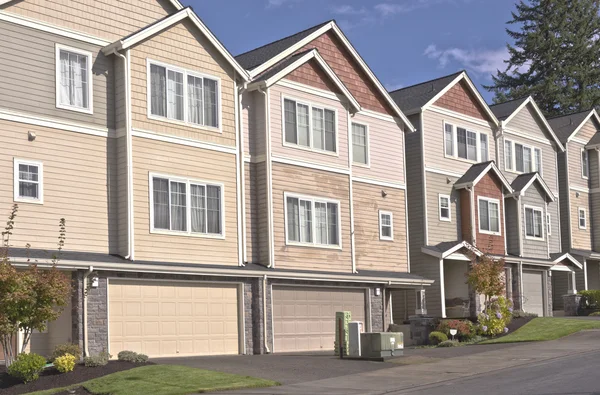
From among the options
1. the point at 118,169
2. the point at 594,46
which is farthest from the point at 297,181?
the point at 594,46

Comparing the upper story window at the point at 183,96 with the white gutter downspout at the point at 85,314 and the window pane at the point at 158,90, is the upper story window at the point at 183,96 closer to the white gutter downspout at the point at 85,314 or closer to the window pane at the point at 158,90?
the window pane at the point at 158,90

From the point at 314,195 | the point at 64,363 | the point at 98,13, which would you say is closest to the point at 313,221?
the point at 314,195

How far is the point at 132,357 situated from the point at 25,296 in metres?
3.93

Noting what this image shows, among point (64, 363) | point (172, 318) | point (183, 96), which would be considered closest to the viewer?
point (64, 363)

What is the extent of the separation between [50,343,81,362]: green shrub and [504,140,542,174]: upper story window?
26233mm

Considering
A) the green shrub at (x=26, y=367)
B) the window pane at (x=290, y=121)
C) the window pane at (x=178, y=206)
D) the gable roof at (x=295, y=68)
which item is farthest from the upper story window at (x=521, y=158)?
the green shrub at (x=26, y=367)

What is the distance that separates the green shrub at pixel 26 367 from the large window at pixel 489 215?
23.6 meters

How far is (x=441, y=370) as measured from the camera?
2289 centimetres

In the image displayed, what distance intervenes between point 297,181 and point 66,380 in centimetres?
1182

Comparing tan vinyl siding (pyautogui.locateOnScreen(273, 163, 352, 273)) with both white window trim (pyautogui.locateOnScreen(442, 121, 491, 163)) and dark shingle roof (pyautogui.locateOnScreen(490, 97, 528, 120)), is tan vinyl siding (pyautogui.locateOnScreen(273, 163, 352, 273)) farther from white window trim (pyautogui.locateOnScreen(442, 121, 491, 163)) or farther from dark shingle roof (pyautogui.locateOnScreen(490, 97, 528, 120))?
dark shingle roof (pyautogui.locateOnScreen(490, 97, 528, 120))

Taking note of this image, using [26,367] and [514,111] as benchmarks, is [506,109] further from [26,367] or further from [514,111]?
[26,367]

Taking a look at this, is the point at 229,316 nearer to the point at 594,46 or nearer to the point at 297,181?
the point at 297,181

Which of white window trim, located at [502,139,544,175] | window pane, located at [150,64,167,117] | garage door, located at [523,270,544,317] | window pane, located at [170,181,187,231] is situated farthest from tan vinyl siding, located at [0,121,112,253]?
garage door, located at [523,270,544,317]

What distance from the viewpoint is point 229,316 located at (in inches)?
1104
